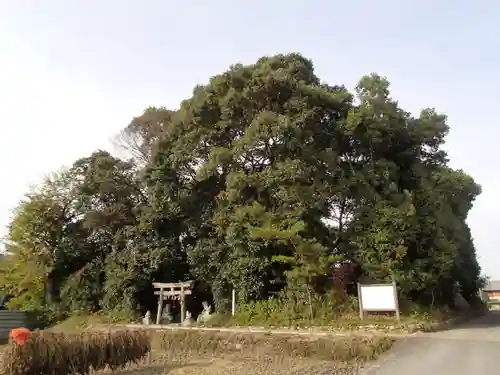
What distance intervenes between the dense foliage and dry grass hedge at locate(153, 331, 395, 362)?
11.2 ft

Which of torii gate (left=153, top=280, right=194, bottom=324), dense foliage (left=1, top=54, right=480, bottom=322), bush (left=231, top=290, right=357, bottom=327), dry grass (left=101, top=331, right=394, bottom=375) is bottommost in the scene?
dry grass (left=101, top=331, right=394, bottom=375)

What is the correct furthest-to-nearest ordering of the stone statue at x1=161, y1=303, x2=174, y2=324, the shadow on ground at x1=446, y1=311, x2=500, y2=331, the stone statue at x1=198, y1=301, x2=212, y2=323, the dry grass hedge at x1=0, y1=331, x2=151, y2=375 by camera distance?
1. the stone statue at x1=161, y1=303, x2=174, y2=324
2. the stone statue at x1=198, y1=301, x2=212, y2=323
3. the shadow on ground at x1=446, y1=311, x2=500, y2=331
4. the dry grass hedge at x1=0, y1=331, x2=151, y2=375

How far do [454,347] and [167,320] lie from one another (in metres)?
12.4

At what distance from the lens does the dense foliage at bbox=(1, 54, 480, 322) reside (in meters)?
17.0

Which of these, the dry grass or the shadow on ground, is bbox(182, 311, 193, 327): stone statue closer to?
the dry grass

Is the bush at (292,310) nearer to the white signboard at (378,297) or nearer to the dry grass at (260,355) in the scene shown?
the white signboard at (378,297)

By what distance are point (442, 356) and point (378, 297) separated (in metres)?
5.22

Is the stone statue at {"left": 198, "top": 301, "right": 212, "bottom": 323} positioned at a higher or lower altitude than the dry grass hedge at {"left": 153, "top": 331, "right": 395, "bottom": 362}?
higher

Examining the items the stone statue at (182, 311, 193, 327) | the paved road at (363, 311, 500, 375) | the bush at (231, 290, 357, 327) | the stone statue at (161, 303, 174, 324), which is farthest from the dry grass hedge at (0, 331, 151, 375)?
the stone statue at (161, 303, 174, 324)

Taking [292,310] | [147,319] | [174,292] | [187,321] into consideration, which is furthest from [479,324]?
[147,319]

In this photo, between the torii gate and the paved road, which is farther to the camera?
the torii gate

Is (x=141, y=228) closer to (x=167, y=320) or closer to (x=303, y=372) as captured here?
(x=167, y=320)

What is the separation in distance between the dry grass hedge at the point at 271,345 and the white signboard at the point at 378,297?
3255 mm

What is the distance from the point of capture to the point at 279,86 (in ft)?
62.6
